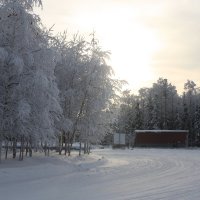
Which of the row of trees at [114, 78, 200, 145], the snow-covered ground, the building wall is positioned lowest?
the snow-covered ground

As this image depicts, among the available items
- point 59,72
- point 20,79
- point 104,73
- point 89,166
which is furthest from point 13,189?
point 104,73

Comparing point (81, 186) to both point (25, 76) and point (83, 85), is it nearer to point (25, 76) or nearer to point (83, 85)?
point (25, 76)

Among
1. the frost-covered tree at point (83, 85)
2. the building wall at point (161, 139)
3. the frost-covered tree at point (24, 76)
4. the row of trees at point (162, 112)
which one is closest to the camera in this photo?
the frost-covered tree at point (24, 76)

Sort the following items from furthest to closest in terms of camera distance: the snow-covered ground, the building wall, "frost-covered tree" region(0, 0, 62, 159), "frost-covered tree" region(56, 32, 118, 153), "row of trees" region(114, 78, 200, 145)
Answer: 1. "row of trees" region(114, 78, 200, 145)
2. the building wall
3. "frost-covered tree" region(56, 32, 118, 153)
4. "frost-covered tree" region(0, 0, 62, 159)
5. the snow-covered ground

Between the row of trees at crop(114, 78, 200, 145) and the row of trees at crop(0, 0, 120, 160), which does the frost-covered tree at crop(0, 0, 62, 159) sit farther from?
the row of trees at crop(114, 78, 200, 145)

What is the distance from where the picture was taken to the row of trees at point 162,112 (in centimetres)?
9688

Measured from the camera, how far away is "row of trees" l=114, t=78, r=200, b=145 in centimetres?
9688

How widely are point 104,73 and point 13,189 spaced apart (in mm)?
23361

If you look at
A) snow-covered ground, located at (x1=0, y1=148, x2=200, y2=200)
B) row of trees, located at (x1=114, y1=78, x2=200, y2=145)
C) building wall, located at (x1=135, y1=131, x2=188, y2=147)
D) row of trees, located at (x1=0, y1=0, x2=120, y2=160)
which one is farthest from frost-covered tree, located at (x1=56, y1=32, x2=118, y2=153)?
row of trees, located at (x1=114, y1=78, x2=200, y2=145)

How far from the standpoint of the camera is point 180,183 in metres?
19.4

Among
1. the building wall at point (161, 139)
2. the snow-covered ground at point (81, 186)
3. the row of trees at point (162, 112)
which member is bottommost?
the snow-covered ground at point (81, 186)

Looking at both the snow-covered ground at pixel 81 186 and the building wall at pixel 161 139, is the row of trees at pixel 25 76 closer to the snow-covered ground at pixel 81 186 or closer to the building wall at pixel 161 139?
the snow-covered ground at pixel 81 186

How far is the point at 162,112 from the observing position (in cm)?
10662

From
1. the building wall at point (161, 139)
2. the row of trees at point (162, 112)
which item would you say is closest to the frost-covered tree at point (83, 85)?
the building wall at point (161, 139)
